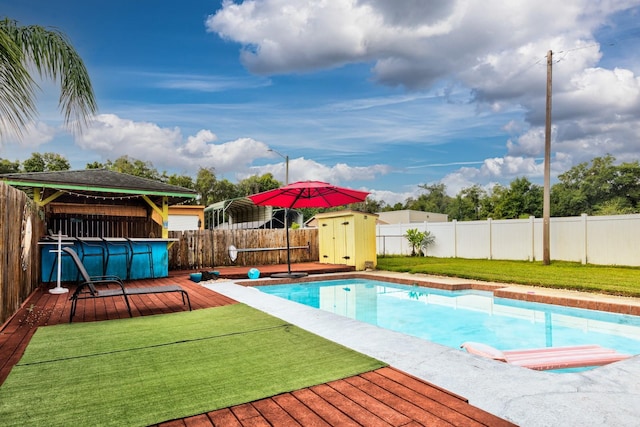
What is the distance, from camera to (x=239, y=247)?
12766 mm

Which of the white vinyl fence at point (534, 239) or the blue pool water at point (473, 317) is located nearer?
the blue pool water at point (473, 317)

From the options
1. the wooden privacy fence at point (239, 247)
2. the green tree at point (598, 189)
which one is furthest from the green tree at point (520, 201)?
the wooden privacy fence at point (239, 247)

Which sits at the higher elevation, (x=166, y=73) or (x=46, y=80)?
(x=166, y=73)

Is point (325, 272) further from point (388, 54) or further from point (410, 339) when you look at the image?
point (388, 54)

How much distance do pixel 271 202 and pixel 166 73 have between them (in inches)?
451

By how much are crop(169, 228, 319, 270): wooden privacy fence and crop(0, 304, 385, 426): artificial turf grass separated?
749 cm

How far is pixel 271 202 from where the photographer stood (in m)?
9.89

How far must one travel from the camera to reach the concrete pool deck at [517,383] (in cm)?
228

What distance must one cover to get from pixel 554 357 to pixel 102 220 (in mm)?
10534

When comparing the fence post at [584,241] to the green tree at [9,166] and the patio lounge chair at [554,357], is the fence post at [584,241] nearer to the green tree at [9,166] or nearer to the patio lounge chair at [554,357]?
the patio lounge chair at [554,357]

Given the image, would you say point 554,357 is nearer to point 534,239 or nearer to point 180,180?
point 534,239

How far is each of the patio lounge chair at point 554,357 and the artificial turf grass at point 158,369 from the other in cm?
165

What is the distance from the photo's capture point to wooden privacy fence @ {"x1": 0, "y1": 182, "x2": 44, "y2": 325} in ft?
14.0

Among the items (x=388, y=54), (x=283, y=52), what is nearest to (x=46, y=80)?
(x=283, y=52)
